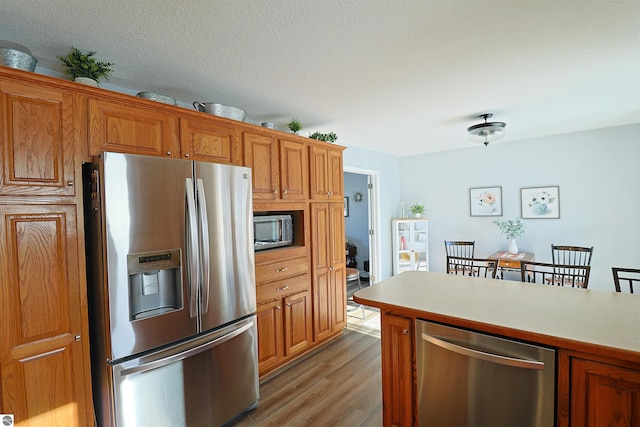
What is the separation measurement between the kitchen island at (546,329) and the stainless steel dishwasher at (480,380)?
4cm

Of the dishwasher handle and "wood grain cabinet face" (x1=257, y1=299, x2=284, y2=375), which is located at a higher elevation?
the dishwasher handle

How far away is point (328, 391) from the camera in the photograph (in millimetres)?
2461

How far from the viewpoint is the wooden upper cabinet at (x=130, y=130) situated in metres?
1.72

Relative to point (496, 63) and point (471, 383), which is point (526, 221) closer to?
point (496, 63)

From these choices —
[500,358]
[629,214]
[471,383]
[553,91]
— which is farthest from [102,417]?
[629,214]

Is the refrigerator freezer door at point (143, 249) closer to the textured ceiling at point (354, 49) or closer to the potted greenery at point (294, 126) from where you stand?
the textured ceiling at point (354, 49)

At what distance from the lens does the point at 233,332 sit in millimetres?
2119

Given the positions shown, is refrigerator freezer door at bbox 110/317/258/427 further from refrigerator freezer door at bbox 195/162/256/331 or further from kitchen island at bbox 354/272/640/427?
kitchen island at bbox 354/272/640/427

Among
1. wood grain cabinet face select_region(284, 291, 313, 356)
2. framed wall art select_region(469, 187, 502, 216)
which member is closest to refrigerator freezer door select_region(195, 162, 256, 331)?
wood grain cabinet face select_region(284, 291, 313, 356)

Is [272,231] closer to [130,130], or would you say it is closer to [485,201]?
[130,130]

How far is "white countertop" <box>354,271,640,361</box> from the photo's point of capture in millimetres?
1244

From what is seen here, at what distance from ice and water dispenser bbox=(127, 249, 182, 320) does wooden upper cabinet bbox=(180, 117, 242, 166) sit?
0.74 meters

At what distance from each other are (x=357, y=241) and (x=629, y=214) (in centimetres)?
418

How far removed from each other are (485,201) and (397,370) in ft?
13.7
